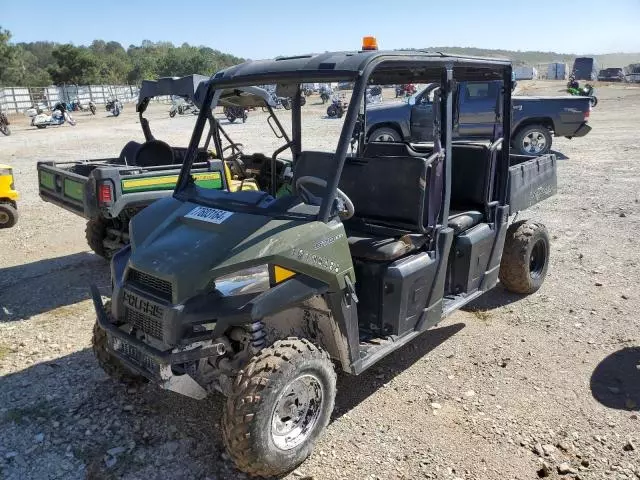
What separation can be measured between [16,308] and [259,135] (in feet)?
53.1

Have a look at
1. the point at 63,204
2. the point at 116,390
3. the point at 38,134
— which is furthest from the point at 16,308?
the point at 38,134

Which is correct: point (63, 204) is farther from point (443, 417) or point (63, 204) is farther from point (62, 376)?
point (443, 417)

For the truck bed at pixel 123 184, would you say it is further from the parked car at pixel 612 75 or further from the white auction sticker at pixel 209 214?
the parked car at pixel 612 75

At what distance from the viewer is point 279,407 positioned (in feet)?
10.5

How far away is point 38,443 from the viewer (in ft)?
11.8

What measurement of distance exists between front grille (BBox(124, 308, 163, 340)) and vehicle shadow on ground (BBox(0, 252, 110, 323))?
2812mm

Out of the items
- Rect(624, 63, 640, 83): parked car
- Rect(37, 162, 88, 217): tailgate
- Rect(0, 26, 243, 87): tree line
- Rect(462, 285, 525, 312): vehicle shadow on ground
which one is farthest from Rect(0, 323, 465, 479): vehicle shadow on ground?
Rect(624, 63, 640, 83): parked car

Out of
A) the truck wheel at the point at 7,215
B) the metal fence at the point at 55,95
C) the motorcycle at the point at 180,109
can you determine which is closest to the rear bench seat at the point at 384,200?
the truck wheel at the point at 7,215

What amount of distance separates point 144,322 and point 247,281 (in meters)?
0.63

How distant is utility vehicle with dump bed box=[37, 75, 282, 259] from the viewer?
592cm

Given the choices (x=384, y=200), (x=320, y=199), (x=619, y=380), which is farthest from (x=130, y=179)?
(x=619, y=380)

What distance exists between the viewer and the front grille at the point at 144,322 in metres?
3.12

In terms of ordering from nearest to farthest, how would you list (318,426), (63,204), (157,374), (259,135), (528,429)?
(157,374)
(318,426)
(528,429)
(63,204)
(259,135)

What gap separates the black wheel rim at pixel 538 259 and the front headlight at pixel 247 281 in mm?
3602
